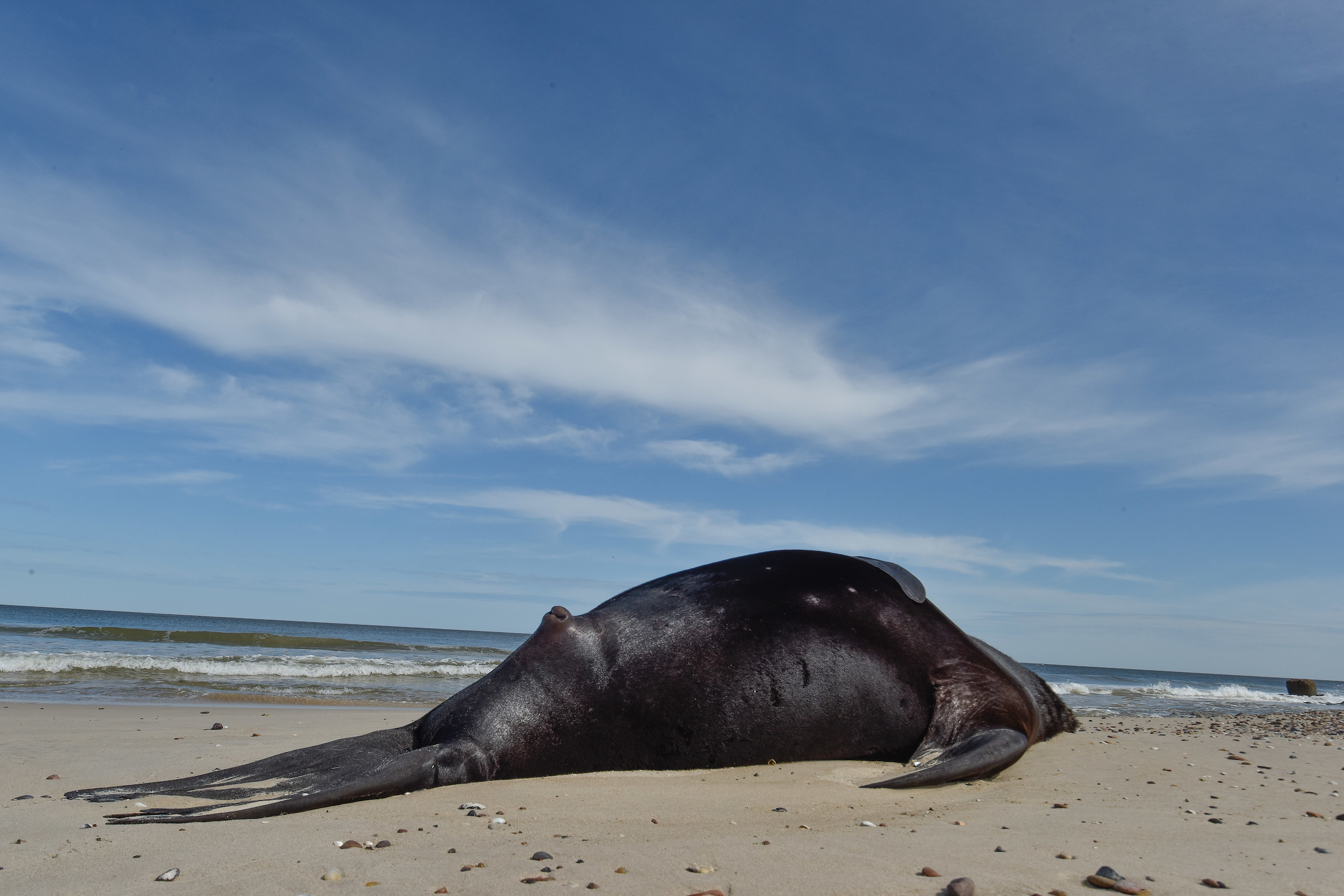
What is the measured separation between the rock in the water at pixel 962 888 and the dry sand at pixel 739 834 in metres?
0.05

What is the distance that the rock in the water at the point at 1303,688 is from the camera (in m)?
30.8

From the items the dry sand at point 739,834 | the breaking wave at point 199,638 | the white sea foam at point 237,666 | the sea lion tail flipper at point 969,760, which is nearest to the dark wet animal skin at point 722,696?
the sea lion tail flipper at point 969,760

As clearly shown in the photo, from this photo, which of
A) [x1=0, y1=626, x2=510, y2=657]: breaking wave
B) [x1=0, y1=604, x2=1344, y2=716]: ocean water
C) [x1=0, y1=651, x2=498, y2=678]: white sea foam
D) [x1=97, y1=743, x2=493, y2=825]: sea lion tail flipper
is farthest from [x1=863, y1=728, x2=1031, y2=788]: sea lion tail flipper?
[x1=0, y1=626, x2=510, y2=657]: breaking wave

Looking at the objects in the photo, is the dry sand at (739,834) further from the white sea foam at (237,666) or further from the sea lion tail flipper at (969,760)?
the white sea foam at (237,666)

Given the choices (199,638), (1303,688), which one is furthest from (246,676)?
(1303,688)

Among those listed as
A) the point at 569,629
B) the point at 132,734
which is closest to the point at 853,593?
the point at 569,629

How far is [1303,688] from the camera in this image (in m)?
31.2

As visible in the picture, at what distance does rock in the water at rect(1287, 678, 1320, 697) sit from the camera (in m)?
30.8

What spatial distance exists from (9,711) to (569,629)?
7.09 m

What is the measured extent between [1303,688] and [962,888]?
37641 mm

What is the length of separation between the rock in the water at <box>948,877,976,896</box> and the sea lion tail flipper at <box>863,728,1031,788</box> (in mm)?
1605

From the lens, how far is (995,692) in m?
5.15

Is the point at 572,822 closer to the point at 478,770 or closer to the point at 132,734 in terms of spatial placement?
the point at 478,770

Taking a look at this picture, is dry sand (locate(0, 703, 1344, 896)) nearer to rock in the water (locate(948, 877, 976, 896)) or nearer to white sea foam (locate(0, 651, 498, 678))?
rock in the water (locate(948, 877, 976, 896))
